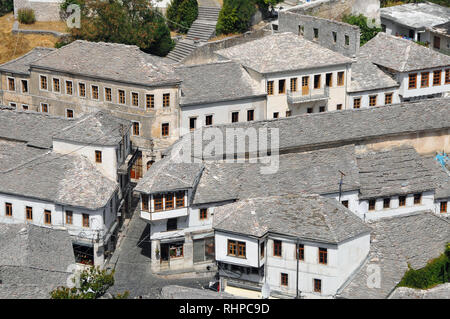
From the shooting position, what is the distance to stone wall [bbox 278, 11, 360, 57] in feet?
377

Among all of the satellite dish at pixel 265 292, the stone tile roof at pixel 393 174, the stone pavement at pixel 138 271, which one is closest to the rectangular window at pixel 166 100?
the stone pavement at pixel 138 271

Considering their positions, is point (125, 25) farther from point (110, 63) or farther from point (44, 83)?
point (44, 83)

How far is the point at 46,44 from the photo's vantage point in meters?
122

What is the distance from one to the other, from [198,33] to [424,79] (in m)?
26.1

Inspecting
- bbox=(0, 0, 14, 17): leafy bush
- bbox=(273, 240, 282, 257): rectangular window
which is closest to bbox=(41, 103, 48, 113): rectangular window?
bbox=(0, 0, 14, 17): leafy bush

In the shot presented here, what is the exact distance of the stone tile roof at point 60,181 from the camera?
9281cm

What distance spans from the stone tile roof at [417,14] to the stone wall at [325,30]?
1081cm

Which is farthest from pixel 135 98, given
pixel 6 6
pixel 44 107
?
pixel 6 6

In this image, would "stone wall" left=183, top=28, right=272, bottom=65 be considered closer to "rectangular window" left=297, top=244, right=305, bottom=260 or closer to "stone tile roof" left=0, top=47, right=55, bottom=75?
"stone tile roof" left=0, top=47, right=55, bottom=75

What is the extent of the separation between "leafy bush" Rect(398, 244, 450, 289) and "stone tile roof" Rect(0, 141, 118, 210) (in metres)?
25.5

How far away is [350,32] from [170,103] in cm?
2284

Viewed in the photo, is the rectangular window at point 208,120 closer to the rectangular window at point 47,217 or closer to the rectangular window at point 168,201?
the rectangular window at point 168,201

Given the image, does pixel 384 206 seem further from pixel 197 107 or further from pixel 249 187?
pixel 197 107

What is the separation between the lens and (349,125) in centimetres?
10012
